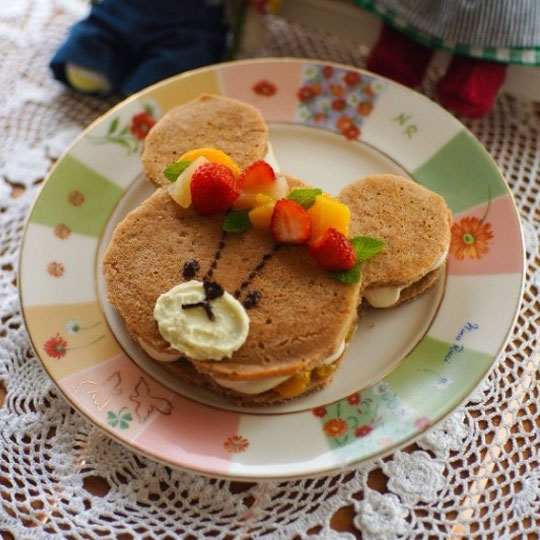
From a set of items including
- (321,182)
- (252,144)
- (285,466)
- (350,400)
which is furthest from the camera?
(321,182)

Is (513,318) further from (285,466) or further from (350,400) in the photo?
(285,466)

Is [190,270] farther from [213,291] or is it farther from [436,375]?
[436,375]

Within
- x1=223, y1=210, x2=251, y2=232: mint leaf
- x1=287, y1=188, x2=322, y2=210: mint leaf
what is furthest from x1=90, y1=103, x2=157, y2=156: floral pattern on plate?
x1=287, y1=188, x2=322, y2=210: mint leaf

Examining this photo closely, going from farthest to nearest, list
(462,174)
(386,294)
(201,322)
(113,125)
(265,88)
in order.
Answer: (265,88)
(113,125)
(462,174)
(386,294)
(201,322)

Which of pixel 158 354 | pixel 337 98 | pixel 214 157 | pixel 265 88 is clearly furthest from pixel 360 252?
pixel 265 88

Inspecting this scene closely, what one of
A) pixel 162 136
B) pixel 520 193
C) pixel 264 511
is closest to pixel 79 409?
pixel 264 511

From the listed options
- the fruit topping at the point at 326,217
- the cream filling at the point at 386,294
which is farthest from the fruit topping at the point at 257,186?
the cream filling at the point at 386,294
